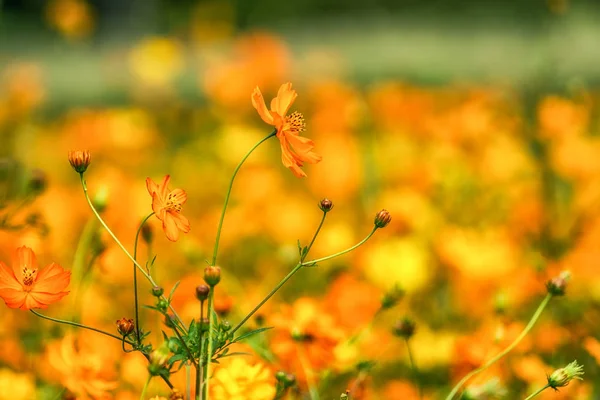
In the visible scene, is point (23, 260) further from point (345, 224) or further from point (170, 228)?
point (345, 224)

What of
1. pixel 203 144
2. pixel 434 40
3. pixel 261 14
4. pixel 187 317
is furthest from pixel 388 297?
pixel 261 14

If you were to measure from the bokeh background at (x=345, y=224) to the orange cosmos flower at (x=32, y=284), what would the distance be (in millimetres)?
108

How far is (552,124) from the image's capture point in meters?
1.68

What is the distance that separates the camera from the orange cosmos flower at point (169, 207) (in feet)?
2.03

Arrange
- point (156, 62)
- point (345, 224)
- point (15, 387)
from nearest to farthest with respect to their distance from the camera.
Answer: point (15, 387) → point (345, 224) → point (156, 62)

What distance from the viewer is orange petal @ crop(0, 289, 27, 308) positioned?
2.03 feet

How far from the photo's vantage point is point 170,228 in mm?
626

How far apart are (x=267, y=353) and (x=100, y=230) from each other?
29cm

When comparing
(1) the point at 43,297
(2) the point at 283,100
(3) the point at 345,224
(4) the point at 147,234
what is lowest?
(1) the point at 43,297

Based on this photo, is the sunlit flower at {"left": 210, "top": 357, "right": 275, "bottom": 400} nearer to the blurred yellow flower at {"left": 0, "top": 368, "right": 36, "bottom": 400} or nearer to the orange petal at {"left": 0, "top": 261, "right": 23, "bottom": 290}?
the orange petal at {"left": 0, "top": 261, "right": 23, "bottom": 290}

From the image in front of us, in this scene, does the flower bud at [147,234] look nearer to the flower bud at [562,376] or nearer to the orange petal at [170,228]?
the orange petal at [170,228]

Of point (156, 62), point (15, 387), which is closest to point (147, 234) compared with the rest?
point (15, 387)

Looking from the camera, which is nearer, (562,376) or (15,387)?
(562,376)

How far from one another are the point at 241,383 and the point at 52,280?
0.57 ft
